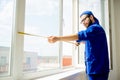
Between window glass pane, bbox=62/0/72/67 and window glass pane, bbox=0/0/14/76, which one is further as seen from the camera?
window glass pane, bbox=62/0/72/67

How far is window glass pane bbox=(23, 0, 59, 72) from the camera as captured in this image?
1843 millimetres

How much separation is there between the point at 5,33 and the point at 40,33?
68 centimetres

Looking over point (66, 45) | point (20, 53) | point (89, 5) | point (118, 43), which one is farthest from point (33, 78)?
point (118, 43)

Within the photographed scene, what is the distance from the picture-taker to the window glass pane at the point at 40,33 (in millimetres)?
1843

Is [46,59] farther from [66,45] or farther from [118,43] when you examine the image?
[118,43]

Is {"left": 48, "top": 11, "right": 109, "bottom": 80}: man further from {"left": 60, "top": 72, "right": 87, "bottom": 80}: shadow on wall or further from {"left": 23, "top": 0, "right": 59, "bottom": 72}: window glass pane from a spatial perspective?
{"left": 23, "top": 0, "right": 59, "bottom": 72}: window glass pane

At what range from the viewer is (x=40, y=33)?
215 cm

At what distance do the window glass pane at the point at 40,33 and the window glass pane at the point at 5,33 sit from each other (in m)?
0.24

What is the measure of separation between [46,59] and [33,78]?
566 millimetres

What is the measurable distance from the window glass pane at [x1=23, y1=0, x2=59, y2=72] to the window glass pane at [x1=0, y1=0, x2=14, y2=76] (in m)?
0.24

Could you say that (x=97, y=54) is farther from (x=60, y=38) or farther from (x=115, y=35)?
(x=115, y=35)

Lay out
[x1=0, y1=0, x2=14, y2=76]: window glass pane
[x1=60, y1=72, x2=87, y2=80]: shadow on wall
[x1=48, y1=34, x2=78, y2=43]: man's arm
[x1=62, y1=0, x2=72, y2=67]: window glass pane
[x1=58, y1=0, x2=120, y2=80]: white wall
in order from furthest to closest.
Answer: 1. [x1=58, y1=0, x2=120, y2=80]: white wall
2. [x1=62, y1=0, x2=72, y2=67]: window glass pane
3. [x1=60, y1=72, x2=87, y2=80]: shadow on wall
4. [x1=48, y1=34, x2=78, y2=43]: man's arm
5. [x1=0, y1=0, x2=14, y2=76]: window glass pane

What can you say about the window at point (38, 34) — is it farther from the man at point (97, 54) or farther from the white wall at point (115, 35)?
the man at point (97, 54)

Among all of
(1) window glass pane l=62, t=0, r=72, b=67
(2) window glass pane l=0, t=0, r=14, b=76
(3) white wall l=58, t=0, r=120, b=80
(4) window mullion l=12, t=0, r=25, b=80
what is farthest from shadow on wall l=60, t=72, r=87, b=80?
(3) white wall l=58, t=0, r=120, b=80
